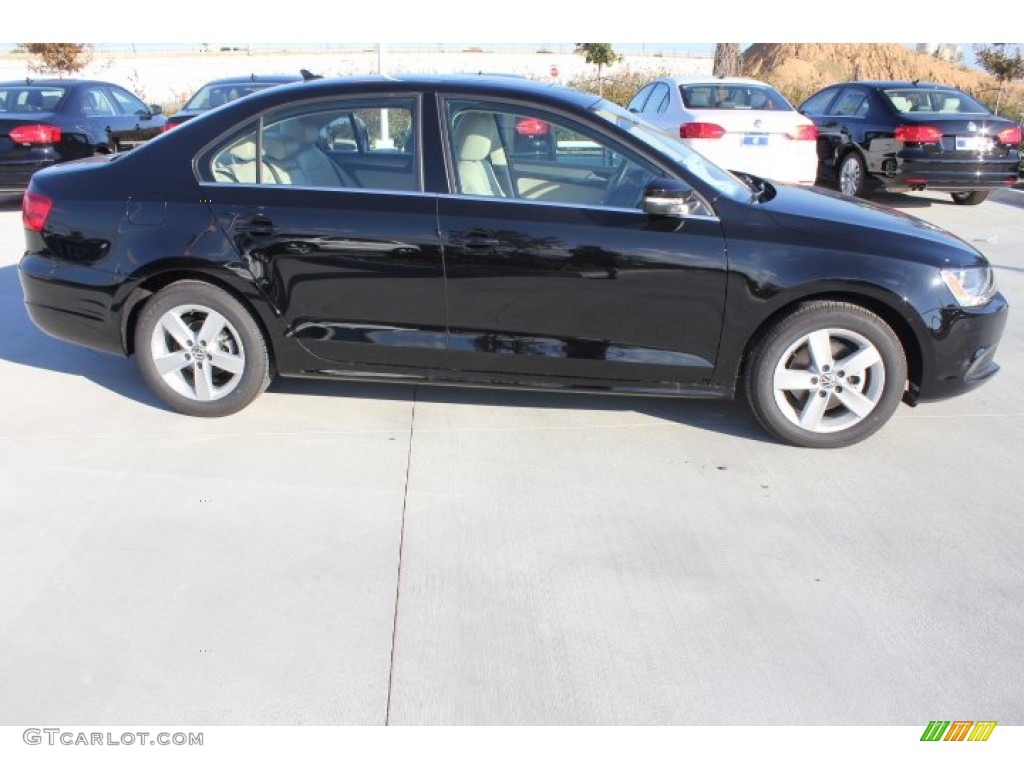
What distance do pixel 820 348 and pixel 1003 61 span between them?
16.7 metres

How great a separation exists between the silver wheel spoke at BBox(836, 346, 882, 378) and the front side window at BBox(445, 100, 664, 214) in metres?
1.19

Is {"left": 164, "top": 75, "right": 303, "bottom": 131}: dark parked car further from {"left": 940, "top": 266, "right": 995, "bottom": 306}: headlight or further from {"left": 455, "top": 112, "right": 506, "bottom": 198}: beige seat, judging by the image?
{"left": 940, "top": 266, "right": 995, "bottom": 306}: headlight

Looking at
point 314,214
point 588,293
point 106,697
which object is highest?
point 314,214

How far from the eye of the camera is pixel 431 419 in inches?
178

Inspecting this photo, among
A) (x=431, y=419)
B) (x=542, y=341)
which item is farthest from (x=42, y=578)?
(x=542, y=341)

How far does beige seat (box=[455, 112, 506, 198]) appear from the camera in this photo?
417 cm

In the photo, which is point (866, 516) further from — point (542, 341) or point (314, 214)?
point (314, 214)

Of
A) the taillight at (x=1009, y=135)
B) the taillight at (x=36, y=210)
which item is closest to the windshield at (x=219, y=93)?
the taillight at (x=36, y=210)

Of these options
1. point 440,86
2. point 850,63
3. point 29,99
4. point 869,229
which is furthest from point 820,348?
point 850,63

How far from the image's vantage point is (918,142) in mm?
9711

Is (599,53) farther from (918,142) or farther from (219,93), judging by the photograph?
(918,142)

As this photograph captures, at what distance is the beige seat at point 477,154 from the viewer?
13.7 ft

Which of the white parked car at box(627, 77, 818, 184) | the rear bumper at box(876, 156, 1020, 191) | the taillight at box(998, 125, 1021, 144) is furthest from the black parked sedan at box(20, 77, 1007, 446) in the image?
the taillight at box(998, 125, 1021, 144)

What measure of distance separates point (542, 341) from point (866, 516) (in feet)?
5.21
